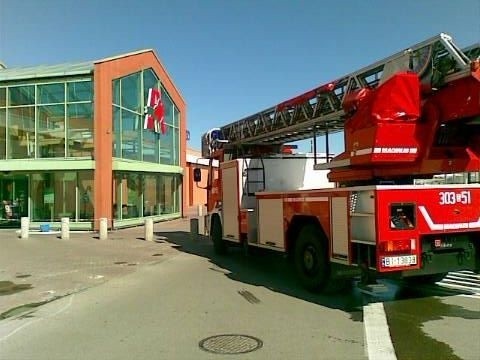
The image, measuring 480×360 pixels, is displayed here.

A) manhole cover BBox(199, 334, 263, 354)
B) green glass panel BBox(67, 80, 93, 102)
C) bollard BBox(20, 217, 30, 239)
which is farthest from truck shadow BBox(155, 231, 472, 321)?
green glass panel BBox(67, 80, 93, 102)

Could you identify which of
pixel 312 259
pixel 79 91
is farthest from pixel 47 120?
Answer: pixel 312 259

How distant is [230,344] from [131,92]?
72.2 ft

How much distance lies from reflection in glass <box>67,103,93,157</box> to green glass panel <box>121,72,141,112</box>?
6.85 feet

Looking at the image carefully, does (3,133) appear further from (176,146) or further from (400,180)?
(400,180)

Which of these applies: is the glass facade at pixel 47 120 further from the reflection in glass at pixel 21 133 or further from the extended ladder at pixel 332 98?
the extended ladder at pixel 332 98

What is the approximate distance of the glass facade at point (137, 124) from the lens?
25.0 meters

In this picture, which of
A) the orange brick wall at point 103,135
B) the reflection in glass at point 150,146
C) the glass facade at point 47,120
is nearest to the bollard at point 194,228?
the orange brick wall at point 103,135

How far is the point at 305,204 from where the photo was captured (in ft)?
30.2

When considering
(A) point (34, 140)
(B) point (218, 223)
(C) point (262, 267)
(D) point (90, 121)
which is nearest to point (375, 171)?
(C) point (262, 267)

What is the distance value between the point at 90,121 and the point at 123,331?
1839cm

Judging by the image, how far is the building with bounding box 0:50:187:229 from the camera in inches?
929

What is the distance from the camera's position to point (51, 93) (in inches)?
966

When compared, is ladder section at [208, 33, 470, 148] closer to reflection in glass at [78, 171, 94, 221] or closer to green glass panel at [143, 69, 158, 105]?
reflection in glass at [78, 171, 94, 221]

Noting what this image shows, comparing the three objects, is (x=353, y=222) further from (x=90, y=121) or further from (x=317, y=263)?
(x=90, y=121)
